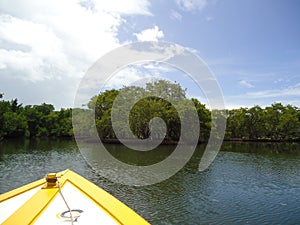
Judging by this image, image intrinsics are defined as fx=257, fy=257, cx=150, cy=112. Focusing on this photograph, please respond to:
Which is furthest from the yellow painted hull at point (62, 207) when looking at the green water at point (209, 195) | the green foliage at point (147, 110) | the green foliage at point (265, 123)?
the green foliage at point (265, 123)

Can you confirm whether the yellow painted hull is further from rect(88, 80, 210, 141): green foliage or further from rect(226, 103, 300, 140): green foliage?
rect(226, 103, 300, 140): green foliage

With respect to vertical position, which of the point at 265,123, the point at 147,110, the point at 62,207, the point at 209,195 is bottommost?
the point at 209,195

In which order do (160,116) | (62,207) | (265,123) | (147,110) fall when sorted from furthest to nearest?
1. (265,123)
2. (147,110)
3. (160,116)
4. (62,207)

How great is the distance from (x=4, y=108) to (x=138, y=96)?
63.3 feet

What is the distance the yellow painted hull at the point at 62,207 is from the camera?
2900 millimetres

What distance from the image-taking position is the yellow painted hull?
2.90 metres

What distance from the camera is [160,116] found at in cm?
3072

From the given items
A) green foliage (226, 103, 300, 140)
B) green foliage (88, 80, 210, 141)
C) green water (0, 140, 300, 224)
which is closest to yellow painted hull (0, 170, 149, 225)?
green water (0, 140, 300, 224)

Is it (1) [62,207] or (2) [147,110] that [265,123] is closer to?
(2) [147,110]

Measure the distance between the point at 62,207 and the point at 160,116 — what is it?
2751cm

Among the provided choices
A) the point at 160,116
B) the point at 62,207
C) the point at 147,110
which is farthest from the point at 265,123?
the point at 62,207

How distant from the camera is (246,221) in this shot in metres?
6.67

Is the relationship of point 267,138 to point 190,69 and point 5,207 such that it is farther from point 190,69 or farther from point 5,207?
point 5,207

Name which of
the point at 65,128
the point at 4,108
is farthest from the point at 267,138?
the point at 4,108
